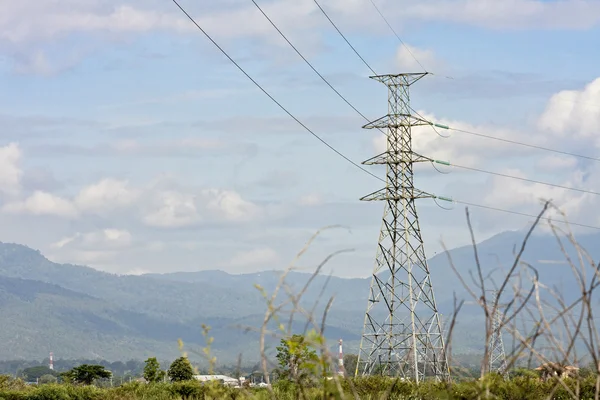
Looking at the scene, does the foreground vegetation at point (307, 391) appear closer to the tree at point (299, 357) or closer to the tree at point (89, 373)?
the tree at point (299, 357)

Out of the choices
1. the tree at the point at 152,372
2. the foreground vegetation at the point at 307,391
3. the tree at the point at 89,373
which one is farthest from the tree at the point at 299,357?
the tree at the point at 152,372

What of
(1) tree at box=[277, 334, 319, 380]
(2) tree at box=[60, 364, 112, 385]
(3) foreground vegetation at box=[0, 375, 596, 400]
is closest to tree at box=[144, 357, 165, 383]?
(2) tree at box=[60, 364, 112, 385]

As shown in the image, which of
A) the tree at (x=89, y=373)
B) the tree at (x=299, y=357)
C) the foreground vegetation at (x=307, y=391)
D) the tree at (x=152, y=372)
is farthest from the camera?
the tree at (x=152, y=372)

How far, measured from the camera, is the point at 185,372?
4922cm

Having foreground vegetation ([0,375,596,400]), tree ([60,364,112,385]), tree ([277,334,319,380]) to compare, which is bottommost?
tree ([277,334,319,380])

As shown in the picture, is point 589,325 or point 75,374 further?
point 75,374

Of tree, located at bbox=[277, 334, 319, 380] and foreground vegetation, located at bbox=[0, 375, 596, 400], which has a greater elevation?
foreground vegetation, located at bbox=[0, 375, 596, 400]

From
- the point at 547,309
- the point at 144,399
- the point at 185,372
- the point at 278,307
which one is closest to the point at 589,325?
the point at 547,309

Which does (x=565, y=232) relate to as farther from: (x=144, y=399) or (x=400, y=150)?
(x=400, y=150)

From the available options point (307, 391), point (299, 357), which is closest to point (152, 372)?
point (307, 391)

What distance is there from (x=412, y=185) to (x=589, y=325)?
5091 centimetres

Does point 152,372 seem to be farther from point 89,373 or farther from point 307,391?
point 307,391

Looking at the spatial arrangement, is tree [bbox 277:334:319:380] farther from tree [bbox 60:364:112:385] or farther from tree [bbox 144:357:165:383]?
tree [bbox 144:357:165:383]

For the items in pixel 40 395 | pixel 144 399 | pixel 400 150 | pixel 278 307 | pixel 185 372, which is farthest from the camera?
pixel 400 150
